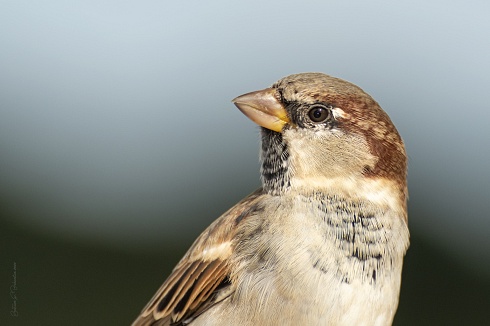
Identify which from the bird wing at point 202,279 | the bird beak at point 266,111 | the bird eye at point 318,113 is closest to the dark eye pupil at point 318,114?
the bird eye at point 318,113

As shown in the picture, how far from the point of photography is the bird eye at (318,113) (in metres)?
4.07

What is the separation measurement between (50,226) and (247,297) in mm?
4291

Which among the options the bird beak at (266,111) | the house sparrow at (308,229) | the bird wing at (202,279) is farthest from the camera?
the bird beak at (266,111)

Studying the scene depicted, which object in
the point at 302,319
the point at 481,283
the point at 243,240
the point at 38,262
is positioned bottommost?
the point at 481,283

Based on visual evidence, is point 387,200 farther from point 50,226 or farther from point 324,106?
point 50,226

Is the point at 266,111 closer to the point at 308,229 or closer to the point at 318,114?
the point at 318,114

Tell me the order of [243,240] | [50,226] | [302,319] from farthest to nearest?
[50,226]
[243,240]
[302,319]

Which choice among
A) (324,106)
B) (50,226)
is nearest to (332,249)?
(324,106)

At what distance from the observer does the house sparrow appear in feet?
12.0

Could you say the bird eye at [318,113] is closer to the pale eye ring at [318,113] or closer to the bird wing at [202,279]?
the pale eye ring at [318,113]

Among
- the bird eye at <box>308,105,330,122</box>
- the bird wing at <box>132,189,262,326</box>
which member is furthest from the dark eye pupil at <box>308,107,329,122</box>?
the bird wing at <box>132,189,262,326</box>

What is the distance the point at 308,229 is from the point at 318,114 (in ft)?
1.83

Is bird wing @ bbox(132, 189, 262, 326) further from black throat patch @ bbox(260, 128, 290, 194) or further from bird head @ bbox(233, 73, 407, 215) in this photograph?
bird head @ bbox(233, 73, 407, 215)

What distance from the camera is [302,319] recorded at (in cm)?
361
